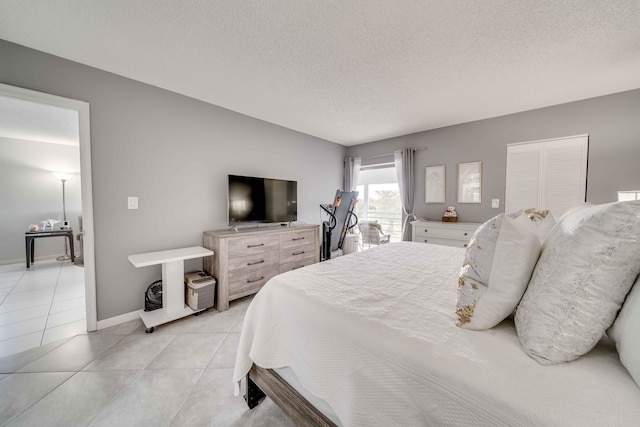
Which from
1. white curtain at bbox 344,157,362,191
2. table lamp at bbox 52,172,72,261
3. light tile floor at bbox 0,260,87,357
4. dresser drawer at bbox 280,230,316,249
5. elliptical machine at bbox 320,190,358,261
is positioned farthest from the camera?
white curtain at bbox 344,157,362,191

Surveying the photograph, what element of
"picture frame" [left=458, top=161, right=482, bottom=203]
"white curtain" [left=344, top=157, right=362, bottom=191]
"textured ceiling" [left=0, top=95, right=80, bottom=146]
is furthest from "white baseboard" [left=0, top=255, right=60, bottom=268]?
"picture frame" [left=458, top=161, right=482, bottom=203]

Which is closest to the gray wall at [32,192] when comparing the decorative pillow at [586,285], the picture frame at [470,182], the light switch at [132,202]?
the light switch at [132,202]

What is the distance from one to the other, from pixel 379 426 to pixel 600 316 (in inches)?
29.7

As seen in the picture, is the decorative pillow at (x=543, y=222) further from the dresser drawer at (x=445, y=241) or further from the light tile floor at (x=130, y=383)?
the dresser drawer at (x=445, y=241)

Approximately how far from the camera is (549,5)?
1.41 meters

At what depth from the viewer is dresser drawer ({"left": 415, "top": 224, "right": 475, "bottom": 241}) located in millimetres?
3188

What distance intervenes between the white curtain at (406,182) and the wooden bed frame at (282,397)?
3.48 m

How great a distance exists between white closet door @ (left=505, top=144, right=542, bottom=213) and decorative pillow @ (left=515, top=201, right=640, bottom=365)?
3.09 metres

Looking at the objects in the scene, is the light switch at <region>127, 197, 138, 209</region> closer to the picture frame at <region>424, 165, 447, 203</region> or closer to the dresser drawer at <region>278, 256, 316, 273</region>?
the dresser drawer at <region>278, 256, 316, 273</region>

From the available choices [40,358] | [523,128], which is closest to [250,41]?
[40,358]

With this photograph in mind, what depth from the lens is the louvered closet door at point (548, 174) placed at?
9.05 ft

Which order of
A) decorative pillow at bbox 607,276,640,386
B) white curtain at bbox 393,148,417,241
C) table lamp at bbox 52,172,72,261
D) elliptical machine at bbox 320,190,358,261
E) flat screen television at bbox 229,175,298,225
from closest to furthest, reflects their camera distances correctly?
decorative pillow at bbox 607,276,640,386
flat screen television at bbox 229,175,298,225
elliptical machine at bbox 320,190,358,261
white curtain at bbox 393,148,417,241
table lamp at bbox 52,172,72,261

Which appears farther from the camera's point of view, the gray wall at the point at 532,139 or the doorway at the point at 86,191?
the gray wall at the point at 532,139

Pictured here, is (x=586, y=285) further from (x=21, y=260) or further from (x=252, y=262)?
(x=21, y=260)
